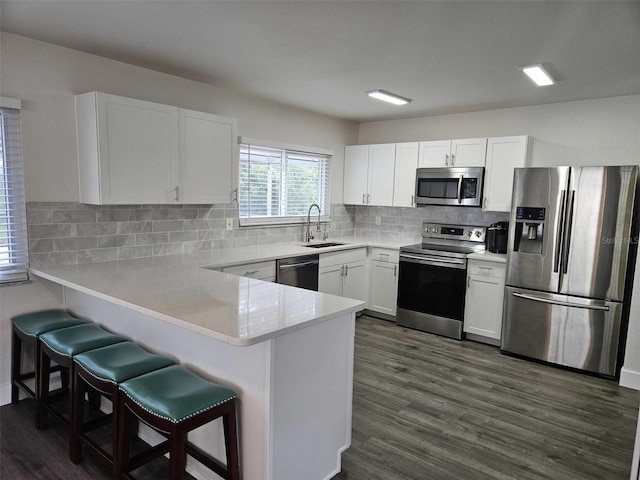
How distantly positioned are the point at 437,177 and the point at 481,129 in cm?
73

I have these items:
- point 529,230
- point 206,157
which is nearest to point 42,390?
point 206,157

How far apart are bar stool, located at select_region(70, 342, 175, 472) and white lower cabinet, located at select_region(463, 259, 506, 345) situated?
3.10m

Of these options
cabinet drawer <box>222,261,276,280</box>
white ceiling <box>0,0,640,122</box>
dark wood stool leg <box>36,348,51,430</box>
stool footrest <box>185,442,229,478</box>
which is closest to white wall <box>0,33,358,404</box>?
white ceiling <box>0,0,640,122</box>

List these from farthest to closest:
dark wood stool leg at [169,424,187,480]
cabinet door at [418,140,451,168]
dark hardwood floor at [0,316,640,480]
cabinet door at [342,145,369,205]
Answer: cabinet door at [342,145,369,205]
cabinet door at [418,140,451,168]
dark hardwood floor at [0,316,640,480]
dark wood stool leg at [169,424,187,480]

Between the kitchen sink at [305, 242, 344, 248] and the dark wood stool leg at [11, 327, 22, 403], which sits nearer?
the dark wood stool leg at [11, 327, 22, 403]

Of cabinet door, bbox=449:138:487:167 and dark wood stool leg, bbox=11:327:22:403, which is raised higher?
cabinet door, bbox=449:138:487:167

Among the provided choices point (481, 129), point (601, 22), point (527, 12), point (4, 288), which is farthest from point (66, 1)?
point (481, 129)

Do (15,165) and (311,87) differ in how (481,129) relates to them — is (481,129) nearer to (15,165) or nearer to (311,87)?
(311,87)

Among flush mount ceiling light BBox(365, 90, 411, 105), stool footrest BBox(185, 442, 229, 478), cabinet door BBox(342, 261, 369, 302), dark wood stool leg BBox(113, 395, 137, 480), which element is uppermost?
flush mount ceiling light BBox(365, 90, 411, 105)

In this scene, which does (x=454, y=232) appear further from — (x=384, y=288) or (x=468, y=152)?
(x=384, y=288)

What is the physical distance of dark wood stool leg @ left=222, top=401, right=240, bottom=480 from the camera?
184 centimetres

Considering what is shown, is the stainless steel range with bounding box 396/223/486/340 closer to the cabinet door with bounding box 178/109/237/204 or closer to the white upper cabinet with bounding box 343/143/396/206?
the white upper cabinet with bounding box 343/143/396/206

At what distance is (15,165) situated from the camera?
8.98ft

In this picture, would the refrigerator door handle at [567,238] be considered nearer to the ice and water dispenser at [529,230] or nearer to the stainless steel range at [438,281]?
the ice and water dispenser at [529,230]
